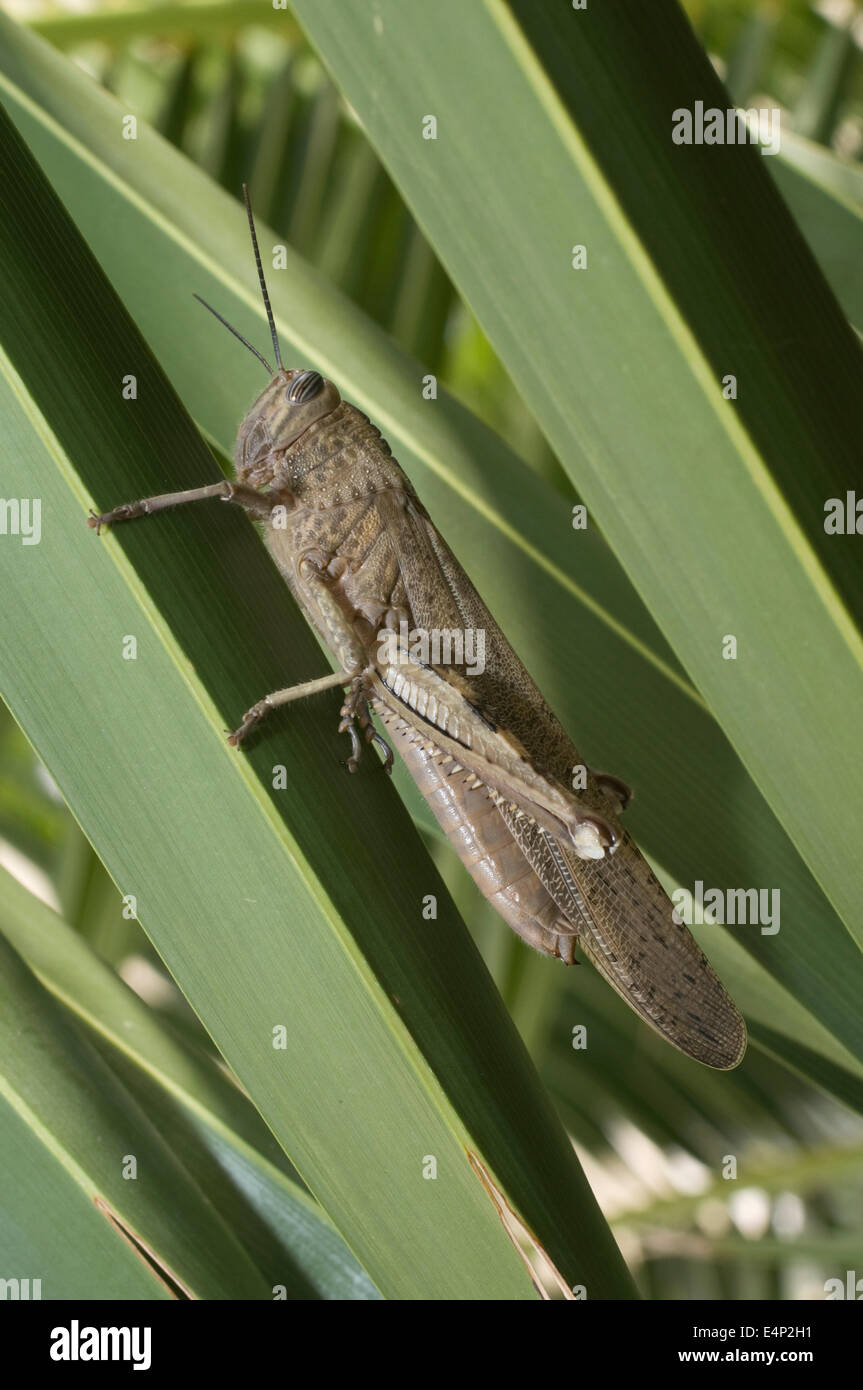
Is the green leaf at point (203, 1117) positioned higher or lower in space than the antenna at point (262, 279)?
lower

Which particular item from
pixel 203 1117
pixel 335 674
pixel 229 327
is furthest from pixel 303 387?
pixel 203 1117

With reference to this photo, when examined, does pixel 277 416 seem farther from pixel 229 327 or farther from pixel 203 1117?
pixel 203 1117

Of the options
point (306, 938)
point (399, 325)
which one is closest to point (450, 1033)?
point (306, 938)

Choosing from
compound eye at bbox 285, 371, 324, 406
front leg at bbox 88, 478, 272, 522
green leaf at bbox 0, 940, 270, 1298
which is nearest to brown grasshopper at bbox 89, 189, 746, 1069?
compound eye at bbox 285, 371, 324, 406

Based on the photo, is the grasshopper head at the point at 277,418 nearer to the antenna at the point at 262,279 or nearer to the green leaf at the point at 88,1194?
the antenna at the point at 262,279

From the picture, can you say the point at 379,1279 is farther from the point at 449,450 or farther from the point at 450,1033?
the point at 449,450

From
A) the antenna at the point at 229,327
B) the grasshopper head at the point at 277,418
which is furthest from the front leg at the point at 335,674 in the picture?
the antenna at the point at 229,327

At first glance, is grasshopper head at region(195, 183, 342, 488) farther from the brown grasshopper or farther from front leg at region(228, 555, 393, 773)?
front leg at region(228, 555, 393, 773)

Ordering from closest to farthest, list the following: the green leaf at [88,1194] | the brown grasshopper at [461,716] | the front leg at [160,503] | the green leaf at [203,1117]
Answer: the front leg at [160,503]
the green leaf at [88,1194]
the green leaf at [203,1117]
the brown grasshopper at [461,716]
